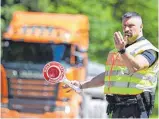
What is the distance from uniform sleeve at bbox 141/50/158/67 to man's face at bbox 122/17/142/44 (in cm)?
15

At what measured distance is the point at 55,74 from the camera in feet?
17.3

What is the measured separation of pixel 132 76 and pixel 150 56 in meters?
0.20

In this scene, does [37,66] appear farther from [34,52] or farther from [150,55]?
[150,55]

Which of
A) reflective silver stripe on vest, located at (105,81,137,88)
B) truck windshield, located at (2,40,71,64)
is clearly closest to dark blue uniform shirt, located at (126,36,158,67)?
reflective silver stripe on vest, located at (105,81,137,88)

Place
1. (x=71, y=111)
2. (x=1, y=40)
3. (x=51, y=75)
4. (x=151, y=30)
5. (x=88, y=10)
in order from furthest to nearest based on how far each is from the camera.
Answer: (x=88, y=10) → (x=151, y=30) → (x=1, y=40) → (x=71, y=111) → (x=51, y=75)

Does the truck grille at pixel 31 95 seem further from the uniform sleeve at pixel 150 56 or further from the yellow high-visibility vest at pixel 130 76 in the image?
the uniform sleeve at pixel 150 56

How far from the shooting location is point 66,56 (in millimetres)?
14375

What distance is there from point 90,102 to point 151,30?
303 centimetres

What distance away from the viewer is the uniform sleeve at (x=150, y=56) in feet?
15.9

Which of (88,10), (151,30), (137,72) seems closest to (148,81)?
(137,72)

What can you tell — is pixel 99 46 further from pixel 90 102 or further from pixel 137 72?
pixel 137 72

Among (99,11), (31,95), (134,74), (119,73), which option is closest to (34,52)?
(31,95)

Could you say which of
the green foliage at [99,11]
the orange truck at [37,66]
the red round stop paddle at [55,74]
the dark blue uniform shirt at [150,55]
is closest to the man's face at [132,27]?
the dark blue uniform shirt at [150,55]

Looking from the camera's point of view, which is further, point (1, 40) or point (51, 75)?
point (1, 40)
